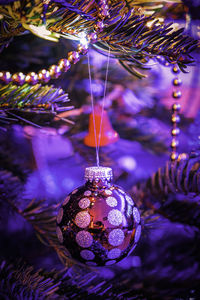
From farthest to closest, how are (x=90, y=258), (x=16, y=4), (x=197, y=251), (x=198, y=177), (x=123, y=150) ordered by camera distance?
1. (x=123, y=150)
2. (x=197, y=251)
3. (x=198, y=177)
4. (x=90, y=258)
5. (x=16, y=4)

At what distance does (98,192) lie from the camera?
37 cm

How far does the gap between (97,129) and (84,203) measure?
263 mm

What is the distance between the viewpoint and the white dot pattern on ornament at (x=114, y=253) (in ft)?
1.15

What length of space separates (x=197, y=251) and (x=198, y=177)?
250 mm

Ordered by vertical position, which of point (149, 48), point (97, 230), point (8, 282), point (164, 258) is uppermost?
point (149, 48)

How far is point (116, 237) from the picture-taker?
345 mm

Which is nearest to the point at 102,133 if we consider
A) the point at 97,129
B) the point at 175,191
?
the point at 97,129

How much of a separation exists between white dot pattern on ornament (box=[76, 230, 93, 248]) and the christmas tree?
1.4 inches

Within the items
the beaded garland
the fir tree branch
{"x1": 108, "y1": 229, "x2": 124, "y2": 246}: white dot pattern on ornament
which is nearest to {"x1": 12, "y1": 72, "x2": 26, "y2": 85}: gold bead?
the beaded garland

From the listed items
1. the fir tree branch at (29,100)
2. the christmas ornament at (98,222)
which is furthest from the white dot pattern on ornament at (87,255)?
the fir tree branch at (29,100)

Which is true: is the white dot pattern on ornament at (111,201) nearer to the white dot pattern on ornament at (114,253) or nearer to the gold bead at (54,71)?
the white dot pattern on ornament at (114,253)

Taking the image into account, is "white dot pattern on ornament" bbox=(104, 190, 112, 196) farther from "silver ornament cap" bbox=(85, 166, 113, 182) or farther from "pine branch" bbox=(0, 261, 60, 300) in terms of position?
"pine branch" bbox=(0, 261, 60, 300)

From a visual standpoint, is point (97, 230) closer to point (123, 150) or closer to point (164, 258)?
point (164, 258)

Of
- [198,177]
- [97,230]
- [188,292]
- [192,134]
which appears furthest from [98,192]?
[192,134]
